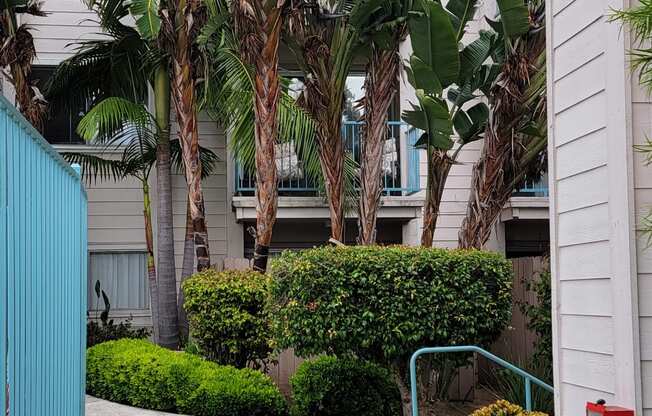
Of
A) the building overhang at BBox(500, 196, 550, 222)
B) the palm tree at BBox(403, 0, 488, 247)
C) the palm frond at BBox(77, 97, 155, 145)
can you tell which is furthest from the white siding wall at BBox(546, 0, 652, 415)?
the building overhang at BBox(500, 196, 550, 222)

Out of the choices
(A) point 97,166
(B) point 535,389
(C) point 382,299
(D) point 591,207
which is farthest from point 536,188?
(D) point 591,207

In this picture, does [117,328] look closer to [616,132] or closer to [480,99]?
[480,99]

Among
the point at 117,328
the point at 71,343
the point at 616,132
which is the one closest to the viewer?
the point at 616,132

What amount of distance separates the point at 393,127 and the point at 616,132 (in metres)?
11.1

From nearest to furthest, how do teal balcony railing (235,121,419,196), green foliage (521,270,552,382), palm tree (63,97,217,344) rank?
green foliage (521,270,552,382) < palm tree (63,97,217,344) < teal balcony railing (235,121,419,196)

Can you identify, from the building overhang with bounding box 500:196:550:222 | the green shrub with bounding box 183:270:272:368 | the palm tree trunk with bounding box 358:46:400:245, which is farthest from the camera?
the building overhang with bounding box 500:196:550:222

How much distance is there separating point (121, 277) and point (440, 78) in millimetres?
7180

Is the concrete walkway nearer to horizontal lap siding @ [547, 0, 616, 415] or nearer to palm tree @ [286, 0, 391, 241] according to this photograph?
palm tree @ [286, 0, 391, 241]

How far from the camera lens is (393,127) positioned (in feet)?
49.8

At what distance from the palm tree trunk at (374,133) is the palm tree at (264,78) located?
4.12 feet

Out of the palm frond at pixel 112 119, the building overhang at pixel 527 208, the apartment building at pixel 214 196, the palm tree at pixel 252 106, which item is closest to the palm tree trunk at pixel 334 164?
the palm tree at pixel 252 106

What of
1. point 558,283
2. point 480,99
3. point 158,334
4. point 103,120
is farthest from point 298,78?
point 558,283

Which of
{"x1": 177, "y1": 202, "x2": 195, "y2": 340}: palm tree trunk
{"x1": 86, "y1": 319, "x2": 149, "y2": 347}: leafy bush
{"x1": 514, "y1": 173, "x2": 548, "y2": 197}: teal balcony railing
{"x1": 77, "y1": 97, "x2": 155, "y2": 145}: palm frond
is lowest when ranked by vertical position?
{"x1": 86, "y1": 319, "x2": 149, "y2": 347}: leafy bush

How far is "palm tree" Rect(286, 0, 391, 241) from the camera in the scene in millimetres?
11320
